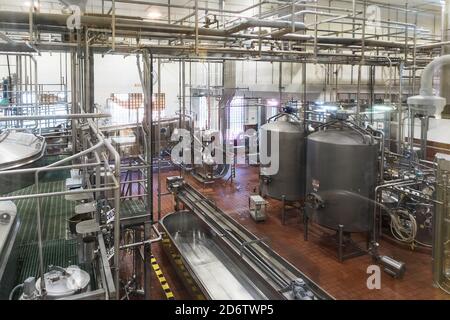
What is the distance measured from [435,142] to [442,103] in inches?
281

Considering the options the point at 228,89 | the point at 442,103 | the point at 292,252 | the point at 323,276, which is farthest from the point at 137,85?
the point at 442,103

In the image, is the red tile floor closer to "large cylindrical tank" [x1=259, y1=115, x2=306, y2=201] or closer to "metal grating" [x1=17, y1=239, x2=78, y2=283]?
"large cylindrical tank" [x1=259, y1=115, x2=306, y2=201]

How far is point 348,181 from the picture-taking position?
228 inches

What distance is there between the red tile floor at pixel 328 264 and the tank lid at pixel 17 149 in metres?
2.33

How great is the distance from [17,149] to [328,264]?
4.45m

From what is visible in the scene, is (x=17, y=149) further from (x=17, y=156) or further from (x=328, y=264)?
(x=328, y=264)

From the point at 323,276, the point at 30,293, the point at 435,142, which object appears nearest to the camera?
the point at 30,293

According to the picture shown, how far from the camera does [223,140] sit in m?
10.1

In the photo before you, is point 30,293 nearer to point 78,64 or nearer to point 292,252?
point 78,64

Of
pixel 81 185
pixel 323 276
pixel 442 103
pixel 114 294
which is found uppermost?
pixel 442 103

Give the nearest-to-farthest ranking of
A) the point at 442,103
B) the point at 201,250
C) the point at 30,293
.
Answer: the point at 30,293 → the point at 442,103 → the point at 201,250

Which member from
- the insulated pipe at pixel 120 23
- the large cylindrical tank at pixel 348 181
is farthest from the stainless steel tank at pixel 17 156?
the large cylindrical tank at pixel 348 181

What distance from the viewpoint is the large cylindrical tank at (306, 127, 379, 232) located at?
575cm

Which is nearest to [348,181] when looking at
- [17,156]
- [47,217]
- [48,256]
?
[47,217]
